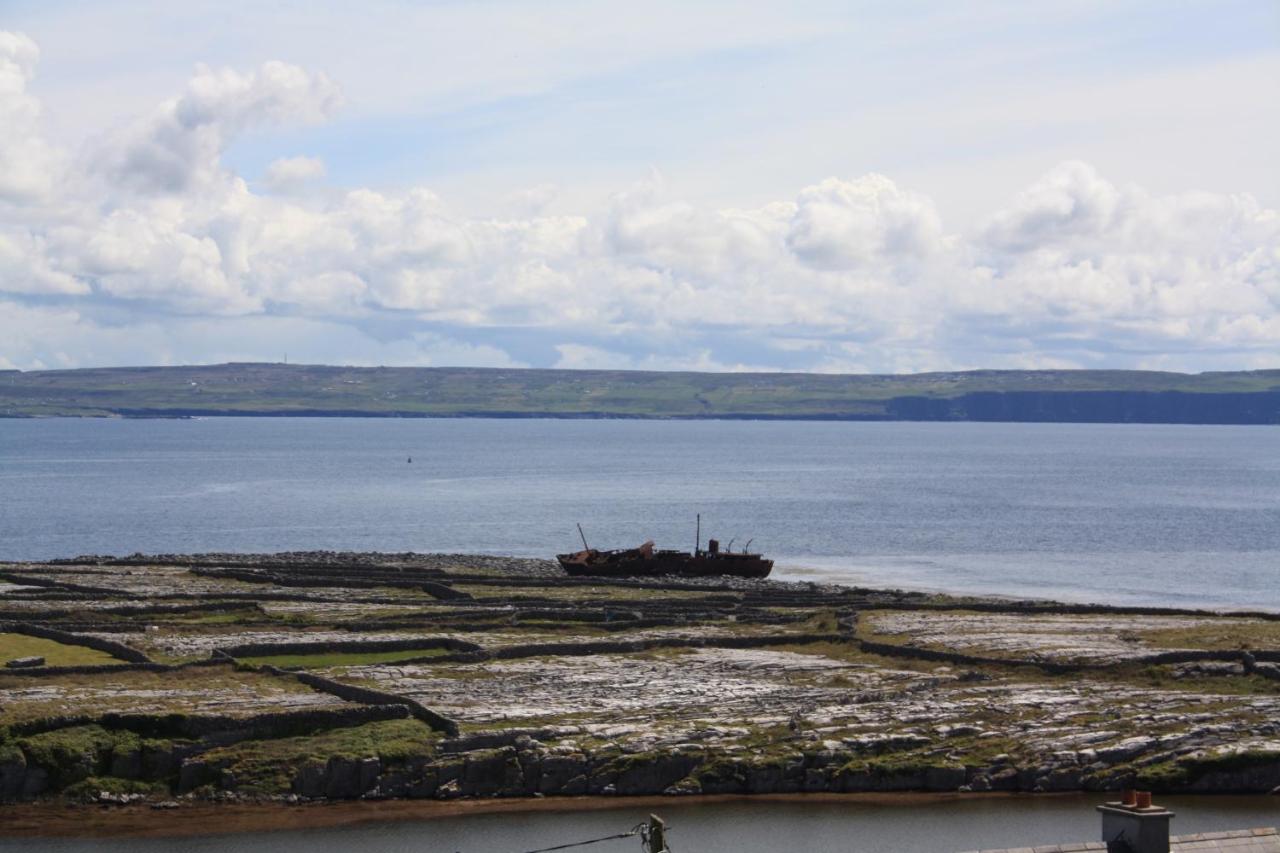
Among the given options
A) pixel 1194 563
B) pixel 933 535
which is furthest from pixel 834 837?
pixel 933 535

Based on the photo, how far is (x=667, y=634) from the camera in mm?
74438

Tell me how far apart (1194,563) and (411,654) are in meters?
83.9

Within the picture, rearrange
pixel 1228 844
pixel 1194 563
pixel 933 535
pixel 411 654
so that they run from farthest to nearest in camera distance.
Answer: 1. pixel 933 535
2. pixel 1194 563
3. pixel 411 654
4. pixel 1228 844

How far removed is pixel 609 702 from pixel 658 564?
5062 cm

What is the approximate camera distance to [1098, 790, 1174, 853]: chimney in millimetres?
26953

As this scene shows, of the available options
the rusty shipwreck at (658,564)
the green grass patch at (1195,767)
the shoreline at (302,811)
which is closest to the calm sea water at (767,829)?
the shoreline at (302,811)

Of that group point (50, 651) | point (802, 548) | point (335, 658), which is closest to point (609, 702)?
point (335, 658)

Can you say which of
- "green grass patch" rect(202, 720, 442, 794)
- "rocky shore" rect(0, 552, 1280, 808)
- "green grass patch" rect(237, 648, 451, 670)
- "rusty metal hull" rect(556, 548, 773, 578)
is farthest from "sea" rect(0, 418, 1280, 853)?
"green grass patch" rect(237, 648, 451, 670)

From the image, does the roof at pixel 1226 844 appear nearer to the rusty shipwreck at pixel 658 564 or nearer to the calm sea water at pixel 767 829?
the calm sea water at pixel 767 829

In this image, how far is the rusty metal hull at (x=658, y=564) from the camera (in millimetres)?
107000

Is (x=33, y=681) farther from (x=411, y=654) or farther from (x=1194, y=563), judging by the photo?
(x=1194, y=563)

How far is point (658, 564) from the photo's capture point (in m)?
108

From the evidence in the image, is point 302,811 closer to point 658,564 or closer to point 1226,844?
point 1226,844

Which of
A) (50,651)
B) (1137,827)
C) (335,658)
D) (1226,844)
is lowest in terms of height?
(335,658)
